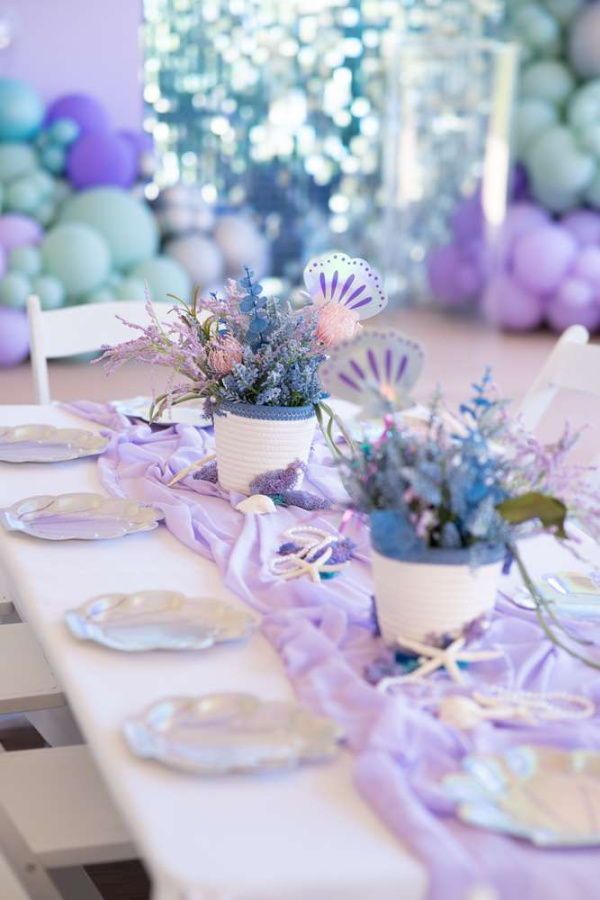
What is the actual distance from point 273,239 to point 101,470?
619cm

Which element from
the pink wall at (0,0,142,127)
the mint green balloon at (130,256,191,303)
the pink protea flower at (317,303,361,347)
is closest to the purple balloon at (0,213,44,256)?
the mint green balloon at (130,256,191,303)

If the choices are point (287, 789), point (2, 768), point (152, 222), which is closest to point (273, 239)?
point (152, 222)

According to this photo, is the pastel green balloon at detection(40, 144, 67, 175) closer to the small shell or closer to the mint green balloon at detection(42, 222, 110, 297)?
the mint green balloon at detection(42, 222, 110, 297)

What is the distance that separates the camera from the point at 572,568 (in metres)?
1.70

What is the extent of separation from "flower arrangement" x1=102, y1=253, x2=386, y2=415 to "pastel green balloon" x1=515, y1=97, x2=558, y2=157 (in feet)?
20.3

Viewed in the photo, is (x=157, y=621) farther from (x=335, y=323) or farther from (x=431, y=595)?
(x=335, y=323)

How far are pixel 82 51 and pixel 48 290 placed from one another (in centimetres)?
159

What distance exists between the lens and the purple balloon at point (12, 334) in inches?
226

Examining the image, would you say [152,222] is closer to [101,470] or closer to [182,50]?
[182,50]

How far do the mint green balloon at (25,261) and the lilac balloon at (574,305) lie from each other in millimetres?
3083

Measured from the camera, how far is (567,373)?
2.34 m

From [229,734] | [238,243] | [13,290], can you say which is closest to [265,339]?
[229,734]

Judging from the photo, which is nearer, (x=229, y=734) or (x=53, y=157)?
(x=229, y=734)

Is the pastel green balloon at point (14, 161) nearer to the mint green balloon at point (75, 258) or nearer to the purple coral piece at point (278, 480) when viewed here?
the mint green balloon at point (75, 258)
